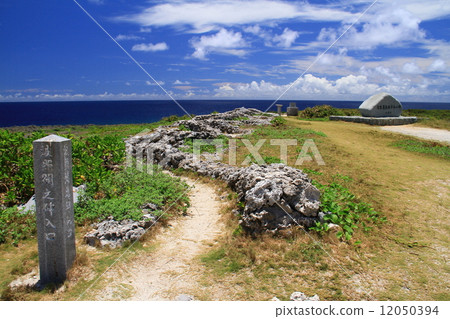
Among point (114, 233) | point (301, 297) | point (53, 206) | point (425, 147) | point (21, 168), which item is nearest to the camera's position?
point (301, 297)

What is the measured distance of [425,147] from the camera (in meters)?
19.1

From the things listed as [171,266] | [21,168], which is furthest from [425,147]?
[21,168]

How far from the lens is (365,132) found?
25188 millimetres

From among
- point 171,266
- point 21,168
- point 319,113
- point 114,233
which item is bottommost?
point 171,266

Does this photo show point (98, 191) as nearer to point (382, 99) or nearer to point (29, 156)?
point (29, 156)

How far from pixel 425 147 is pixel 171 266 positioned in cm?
1935

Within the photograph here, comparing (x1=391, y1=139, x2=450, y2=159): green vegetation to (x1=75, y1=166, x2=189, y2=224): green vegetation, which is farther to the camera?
(x1=391, y1=139, x2=450, y2=159): green vegetation

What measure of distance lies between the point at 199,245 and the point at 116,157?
7.90m

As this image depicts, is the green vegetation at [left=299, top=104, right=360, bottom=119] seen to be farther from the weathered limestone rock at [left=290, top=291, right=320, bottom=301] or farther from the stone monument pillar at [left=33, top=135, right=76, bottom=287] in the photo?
the stone monument pillar at [left=33, top=135, right=76, bottom=287]

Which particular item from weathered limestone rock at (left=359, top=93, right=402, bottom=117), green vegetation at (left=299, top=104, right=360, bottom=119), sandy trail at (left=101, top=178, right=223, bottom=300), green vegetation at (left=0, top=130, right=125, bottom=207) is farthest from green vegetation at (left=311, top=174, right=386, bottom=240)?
green vegetation at (left=299, top=104, right=360, bottom=119)

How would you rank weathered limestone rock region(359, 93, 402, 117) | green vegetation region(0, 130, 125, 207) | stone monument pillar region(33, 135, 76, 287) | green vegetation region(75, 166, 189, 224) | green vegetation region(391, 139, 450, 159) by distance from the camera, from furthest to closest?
weathered limestone rock region(359, 93, 402, 117) < green vegetation region(391, 139, 450, 159) < green vegetation region(0, 130, 125, 207) < green vegetation region(75, 166, 189, 224) < stone monument pillar region(33, 135, 76, 287)

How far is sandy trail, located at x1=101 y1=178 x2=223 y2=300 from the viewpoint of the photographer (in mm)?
5777

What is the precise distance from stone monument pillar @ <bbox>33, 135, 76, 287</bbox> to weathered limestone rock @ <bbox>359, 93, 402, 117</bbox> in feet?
108

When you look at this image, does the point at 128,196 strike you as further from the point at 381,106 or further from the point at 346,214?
the point at 381,106
